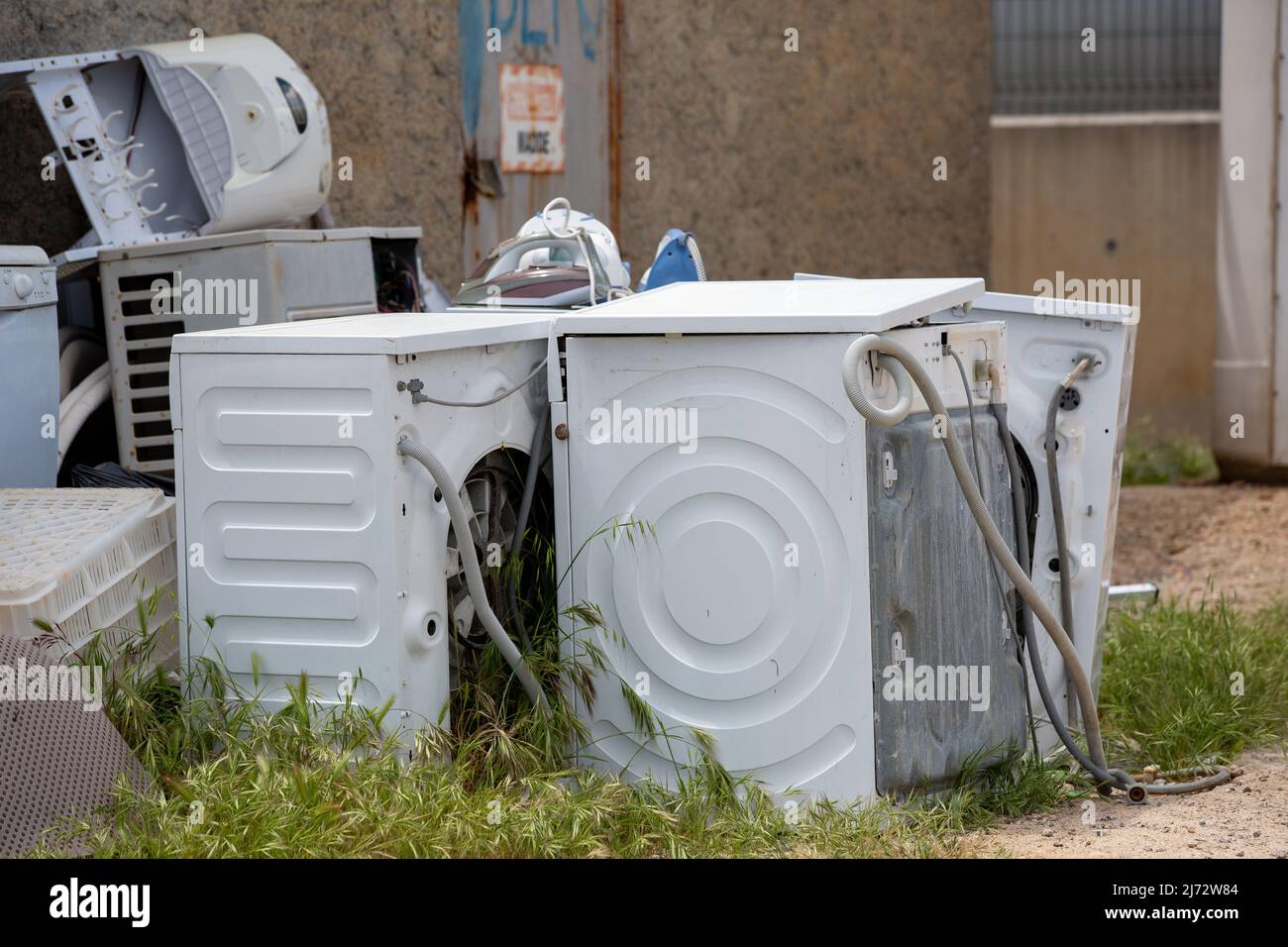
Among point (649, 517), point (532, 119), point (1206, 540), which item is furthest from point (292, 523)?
point (1206, 540)

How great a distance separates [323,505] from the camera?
118 inches

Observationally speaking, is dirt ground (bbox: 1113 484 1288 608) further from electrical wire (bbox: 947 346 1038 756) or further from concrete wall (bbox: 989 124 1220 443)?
electrical wire (bbox: 947 346 1038 756)

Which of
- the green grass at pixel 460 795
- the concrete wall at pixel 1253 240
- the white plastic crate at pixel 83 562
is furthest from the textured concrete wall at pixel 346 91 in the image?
the concrete wall at pixel 1253 240

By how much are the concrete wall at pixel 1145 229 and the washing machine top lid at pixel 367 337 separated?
7442mm

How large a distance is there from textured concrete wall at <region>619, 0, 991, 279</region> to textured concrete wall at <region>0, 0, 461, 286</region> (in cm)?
124

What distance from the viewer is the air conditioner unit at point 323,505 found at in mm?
2965

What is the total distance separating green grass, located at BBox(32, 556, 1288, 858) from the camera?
277cm

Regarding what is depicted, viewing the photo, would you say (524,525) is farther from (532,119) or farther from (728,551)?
(532,119)

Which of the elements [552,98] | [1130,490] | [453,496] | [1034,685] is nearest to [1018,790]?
[1034,685]

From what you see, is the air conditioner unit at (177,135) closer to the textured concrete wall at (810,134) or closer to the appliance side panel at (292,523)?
the appliance side panel at (292,523)

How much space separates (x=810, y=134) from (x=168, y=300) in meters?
4.91

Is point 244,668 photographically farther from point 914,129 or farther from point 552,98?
point 914,129

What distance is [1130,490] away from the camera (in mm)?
8445

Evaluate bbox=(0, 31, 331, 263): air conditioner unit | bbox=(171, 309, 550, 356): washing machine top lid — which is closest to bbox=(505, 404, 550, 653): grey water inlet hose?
bbox=(171, 309, 550, 356): washing machine top lid
